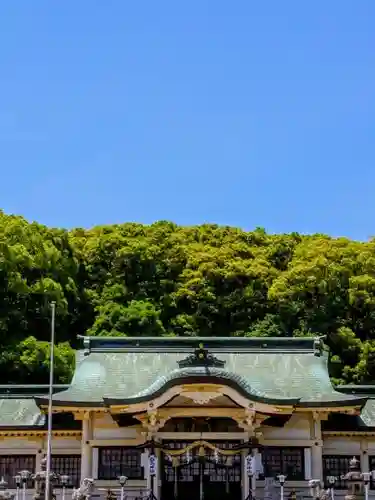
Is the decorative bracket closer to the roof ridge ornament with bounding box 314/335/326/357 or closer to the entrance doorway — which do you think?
the entrance doorway

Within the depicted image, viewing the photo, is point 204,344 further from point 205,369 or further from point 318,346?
point 205,369

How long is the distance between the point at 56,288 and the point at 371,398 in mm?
15846

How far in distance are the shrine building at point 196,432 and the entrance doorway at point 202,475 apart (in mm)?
30

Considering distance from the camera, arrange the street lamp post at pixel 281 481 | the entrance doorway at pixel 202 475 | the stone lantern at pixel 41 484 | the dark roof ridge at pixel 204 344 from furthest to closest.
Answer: the dark roof ridge at pixel 204 344 → the entrance doorway at pixel 202 475 → the street lamp post at pixel 281 481 → the stone lantern at pixel 41 484

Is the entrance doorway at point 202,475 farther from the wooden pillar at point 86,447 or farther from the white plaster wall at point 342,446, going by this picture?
the white plaster wall at point 342,446

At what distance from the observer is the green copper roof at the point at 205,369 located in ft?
78.5

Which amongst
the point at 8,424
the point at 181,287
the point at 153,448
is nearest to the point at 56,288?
the point at 181,287

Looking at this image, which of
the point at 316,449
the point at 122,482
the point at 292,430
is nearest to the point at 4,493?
the point at 122,482

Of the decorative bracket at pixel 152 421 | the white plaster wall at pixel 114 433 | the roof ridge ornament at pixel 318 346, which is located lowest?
the white plaster wall at pixel 114 433

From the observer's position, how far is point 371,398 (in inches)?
1080

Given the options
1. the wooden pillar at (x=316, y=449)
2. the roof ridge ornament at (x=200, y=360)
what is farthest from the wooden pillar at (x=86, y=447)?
the wooden pillar at (x=316, y=449)

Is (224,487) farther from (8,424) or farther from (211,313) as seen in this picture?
(211,313)

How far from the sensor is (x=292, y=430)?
82.8 ft

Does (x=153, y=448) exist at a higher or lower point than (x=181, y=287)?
lower
